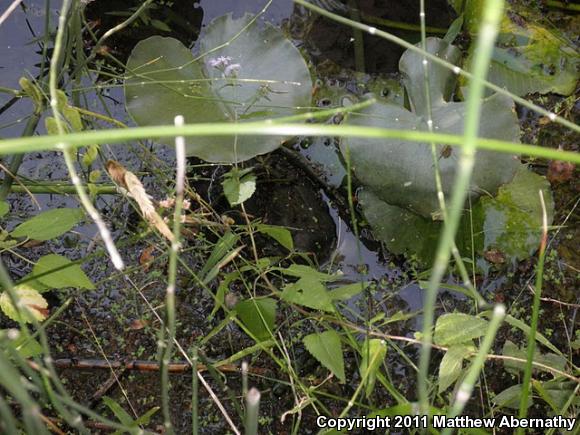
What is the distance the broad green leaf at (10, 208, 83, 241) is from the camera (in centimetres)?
93

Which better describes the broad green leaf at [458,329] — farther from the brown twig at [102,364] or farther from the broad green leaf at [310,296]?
the brown twig at [102,364]

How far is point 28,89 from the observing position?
921 millimetres

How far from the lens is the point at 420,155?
4.49 feet

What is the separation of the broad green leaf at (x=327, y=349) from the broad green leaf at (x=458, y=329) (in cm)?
17

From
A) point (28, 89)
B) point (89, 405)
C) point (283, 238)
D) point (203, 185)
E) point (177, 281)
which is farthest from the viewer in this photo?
point (203, 185)

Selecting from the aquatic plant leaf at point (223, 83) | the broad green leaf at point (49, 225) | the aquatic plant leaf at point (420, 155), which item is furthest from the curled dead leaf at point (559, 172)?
the broad green leaf at point (49, 225)

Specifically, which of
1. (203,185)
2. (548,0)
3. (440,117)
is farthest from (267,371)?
(548,0)

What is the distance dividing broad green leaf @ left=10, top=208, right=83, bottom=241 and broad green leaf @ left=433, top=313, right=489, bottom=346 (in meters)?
0.62

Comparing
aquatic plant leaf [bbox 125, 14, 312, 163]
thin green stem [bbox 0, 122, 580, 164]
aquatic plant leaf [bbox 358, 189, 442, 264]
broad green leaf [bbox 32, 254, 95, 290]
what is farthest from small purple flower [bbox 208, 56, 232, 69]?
thin green stem [bbox 0, 122, 580, 164]

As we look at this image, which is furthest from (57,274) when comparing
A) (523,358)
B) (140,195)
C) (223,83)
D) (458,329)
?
(523,358)

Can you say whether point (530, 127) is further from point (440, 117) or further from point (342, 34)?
point (342, 34)

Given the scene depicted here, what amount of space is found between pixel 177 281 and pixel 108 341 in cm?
23

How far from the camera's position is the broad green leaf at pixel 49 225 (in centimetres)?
93

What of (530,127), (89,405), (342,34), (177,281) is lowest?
(89,405)
